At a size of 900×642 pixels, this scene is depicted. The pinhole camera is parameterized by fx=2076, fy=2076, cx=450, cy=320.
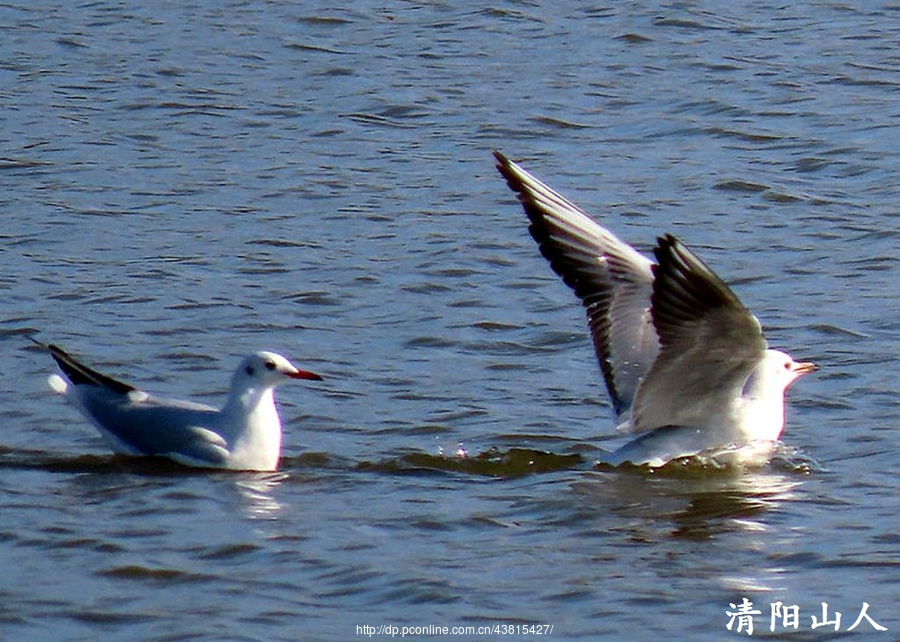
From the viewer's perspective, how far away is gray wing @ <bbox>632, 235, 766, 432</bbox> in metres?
7.44

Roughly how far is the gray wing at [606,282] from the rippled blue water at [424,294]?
1.44ft

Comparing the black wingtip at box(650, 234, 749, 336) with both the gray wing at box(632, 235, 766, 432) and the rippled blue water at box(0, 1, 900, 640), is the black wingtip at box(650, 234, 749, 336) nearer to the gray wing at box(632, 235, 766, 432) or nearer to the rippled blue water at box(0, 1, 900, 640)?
the gray wing at box(632, 235, 766, 432)

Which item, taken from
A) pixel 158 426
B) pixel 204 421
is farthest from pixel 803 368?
pixel 158 426

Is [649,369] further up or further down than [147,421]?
further up

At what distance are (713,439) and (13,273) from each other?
4.21 meters

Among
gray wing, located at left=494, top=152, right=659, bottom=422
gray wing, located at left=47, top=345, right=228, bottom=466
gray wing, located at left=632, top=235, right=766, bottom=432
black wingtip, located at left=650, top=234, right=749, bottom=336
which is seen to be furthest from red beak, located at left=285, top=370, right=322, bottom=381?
black wingtip, located at left=650, top=234, right=749, bottom=336

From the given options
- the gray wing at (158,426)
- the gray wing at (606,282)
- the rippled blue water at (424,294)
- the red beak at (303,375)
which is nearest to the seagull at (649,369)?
the gray wing at (606,282)

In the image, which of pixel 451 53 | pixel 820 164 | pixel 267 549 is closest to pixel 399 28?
pixel 451 53

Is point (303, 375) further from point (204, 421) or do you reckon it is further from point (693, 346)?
point (693, 346)

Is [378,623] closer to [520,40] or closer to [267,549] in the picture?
[267,549]

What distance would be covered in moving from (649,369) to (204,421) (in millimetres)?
1785

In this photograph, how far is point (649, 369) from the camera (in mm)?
8156

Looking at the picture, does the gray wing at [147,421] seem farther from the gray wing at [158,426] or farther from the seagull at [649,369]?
the seagull at [649,369]

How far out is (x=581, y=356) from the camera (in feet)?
32.2
